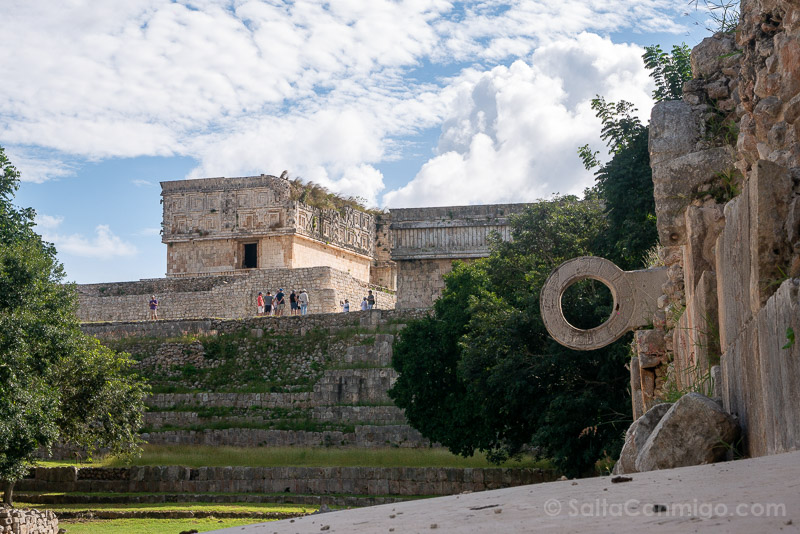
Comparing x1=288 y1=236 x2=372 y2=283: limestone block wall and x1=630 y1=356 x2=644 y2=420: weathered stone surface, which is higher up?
x1=288 y1=236 x2=372 y2=283: limestone block wall

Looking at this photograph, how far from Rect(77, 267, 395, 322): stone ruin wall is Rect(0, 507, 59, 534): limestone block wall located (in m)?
20.1

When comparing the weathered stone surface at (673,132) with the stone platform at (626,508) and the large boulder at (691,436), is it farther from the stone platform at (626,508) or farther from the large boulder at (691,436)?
the stone platform at (626,508)

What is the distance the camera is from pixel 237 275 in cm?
3884

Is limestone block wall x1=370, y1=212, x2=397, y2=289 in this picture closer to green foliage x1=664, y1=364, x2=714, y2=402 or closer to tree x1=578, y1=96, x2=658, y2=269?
tree x1=578, y1=96, x2=658, y2=269

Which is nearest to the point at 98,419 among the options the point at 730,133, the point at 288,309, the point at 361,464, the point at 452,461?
the point at 361,464

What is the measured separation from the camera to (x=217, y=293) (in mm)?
38375

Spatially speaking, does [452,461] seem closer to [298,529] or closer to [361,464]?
[361,464]

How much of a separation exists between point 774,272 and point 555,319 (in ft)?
19.7

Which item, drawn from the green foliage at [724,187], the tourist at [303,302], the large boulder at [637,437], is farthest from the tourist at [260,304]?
the large boulder at [637,437]

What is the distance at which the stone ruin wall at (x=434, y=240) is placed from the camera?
122 feet

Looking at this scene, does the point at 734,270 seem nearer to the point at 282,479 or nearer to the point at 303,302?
the point at 282,479

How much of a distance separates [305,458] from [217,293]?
13.9 meters

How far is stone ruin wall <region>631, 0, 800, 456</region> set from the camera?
3623 millimetres

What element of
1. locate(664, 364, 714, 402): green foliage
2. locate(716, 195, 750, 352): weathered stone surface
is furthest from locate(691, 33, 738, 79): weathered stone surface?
locate(716, 195, 750, 352): weathered stone surface
